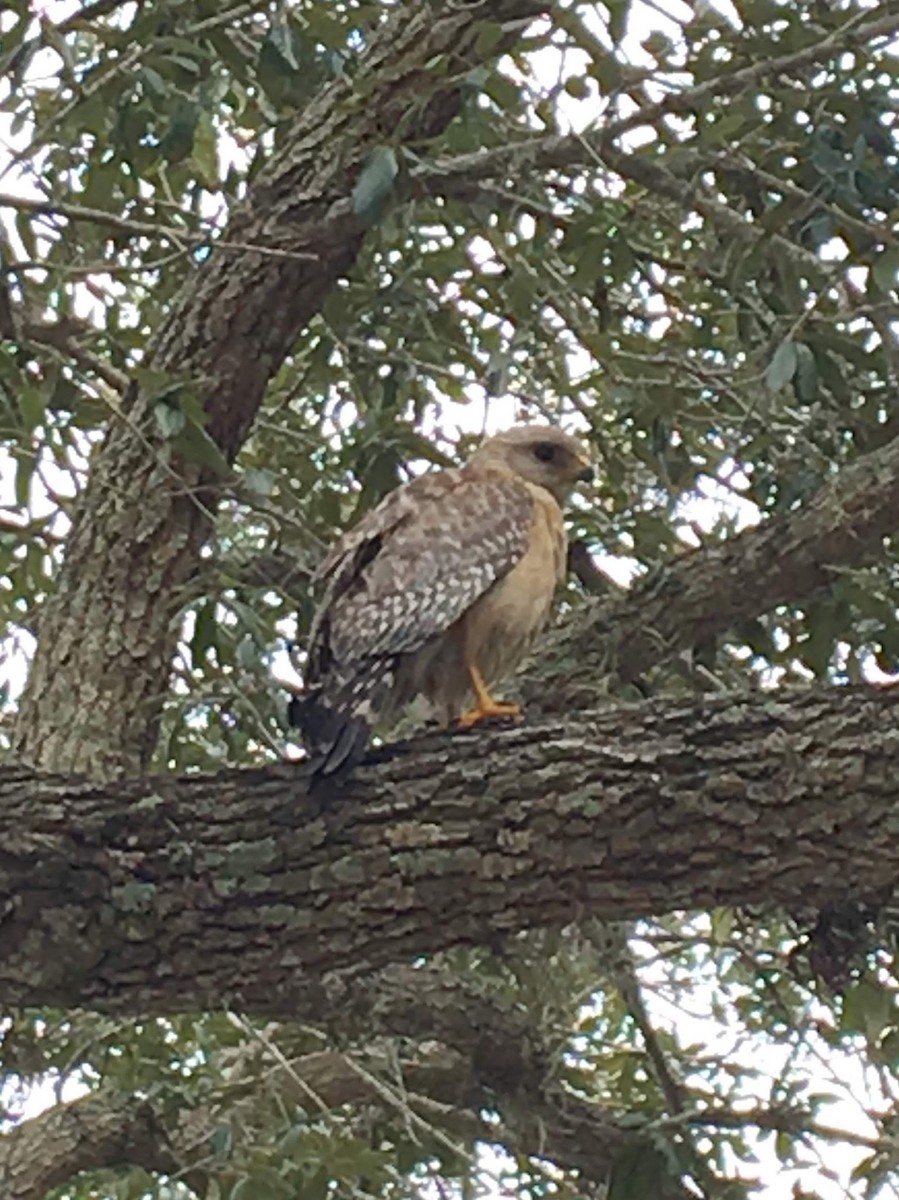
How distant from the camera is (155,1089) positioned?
11.1 feet

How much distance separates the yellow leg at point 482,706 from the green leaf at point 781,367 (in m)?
0.78

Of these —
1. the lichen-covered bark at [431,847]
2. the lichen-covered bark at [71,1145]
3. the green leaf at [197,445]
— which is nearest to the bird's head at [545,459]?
the green leaf at [197,445]

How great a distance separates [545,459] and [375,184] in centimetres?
122

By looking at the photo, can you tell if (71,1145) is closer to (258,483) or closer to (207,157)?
(258,483)

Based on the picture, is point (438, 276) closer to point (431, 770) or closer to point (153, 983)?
point (431, 770)

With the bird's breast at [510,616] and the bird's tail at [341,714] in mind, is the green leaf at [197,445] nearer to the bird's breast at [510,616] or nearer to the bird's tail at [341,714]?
the bird's tail at [341,714]

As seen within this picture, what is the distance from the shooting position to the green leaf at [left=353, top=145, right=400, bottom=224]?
2799 mm

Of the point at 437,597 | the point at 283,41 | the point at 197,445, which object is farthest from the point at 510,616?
the point at 283,41

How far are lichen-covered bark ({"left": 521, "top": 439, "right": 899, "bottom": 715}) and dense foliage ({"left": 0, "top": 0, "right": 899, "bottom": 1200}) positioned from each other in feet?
0.17

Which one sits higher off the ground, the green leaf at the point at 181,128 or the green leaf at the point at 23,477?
the green leaf at the point at 181,128

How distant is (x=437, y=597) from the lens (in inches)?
131

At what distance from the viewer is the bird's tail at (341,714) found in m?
2.71

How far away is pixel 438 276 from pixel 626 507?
0.66 metres

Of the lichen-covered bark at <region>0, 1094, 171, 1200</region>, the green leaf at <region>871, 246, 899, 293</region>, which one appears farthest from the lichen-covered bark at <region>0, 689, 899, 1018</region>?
the lichen-covered bark at <region>0, 1094, 171, 1200</region>
